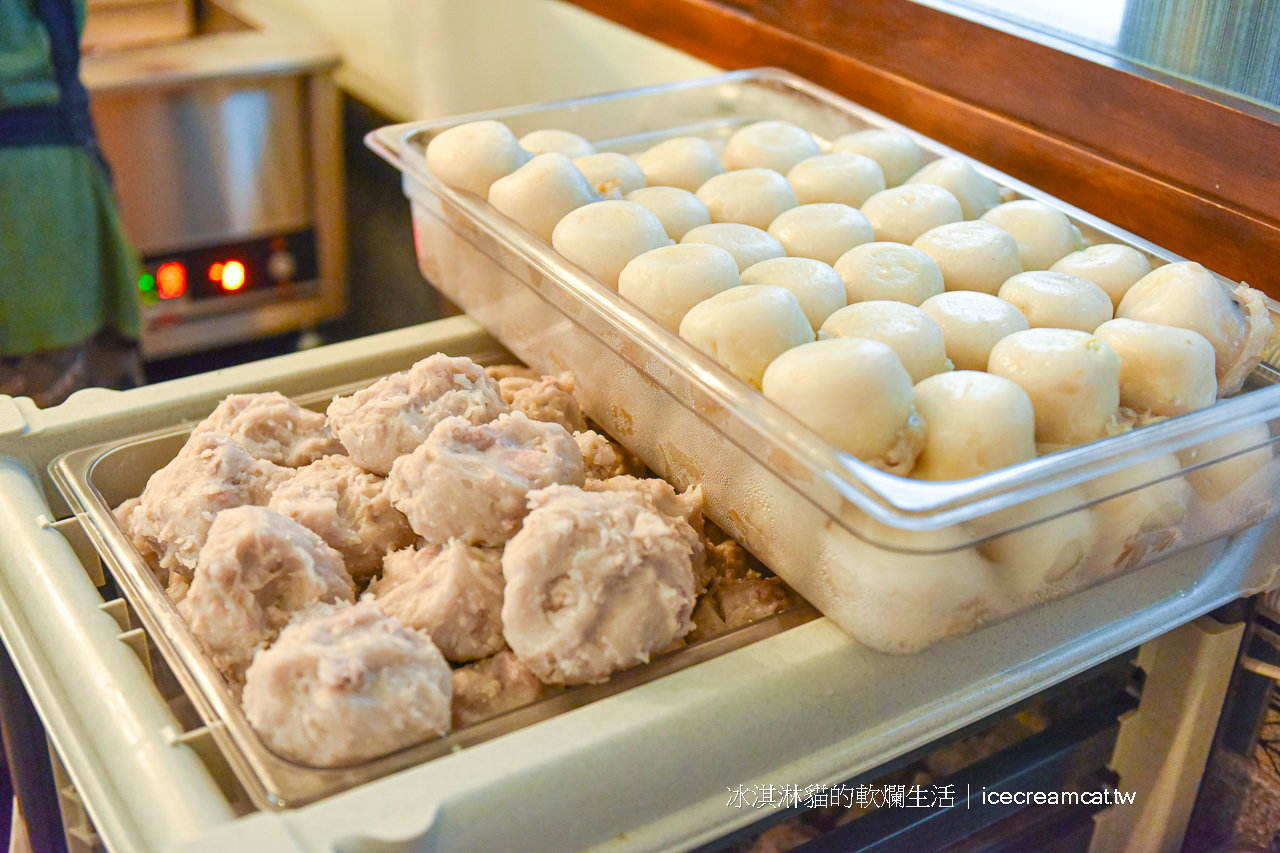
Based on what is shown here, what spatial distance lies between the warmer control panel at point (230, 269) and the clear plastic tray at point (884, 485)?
136 centimetres

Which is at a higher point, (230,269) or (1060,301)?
(1060,301)

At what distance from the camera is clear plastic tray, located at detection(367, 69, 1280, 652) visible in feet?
2.26

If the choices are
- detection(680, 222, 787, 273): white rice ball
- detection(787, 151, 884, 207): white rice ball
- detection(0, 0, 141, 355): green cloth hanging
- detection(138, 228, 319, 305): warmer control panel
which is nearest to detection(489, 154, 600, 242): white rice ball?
detection(680, 222, 787, 273): white rice ball

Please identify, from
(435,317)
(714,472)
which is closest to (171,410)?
(714,472)

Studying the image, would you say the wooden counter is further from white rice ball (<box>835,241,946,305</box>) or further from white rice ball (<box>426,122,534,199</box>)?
white rice ball (<box>426,122,534,199</box>)

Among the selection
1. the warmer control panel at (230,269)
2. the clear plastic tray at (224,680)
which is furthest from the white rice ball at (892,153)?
the warmer control panel at (230,269)

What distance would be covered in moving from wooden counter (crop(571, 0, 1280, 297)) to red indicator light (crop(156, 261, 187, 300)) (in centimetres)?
129

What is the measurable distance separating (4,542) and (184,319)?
1.51 metres

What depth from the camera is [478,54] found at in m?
2.12

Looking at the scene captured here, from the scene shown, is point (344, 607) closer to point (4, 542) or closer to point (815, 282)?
point (4, 542)

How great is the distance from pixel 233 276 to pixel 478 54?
0.71 meters

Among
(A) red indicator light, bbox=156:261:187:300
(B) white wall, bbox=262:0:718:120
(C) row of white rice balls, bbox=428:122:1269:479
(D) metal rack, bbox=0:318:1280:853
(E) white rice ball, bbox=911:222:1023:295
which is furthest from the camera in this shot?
(A) red indicator light, bbox=156:261:187:300

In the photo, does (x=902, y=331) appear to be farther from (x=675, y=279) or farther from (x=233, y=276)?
(x=233, y=276)

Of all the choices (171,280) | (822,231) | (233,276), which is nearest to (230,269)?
(233,276)
